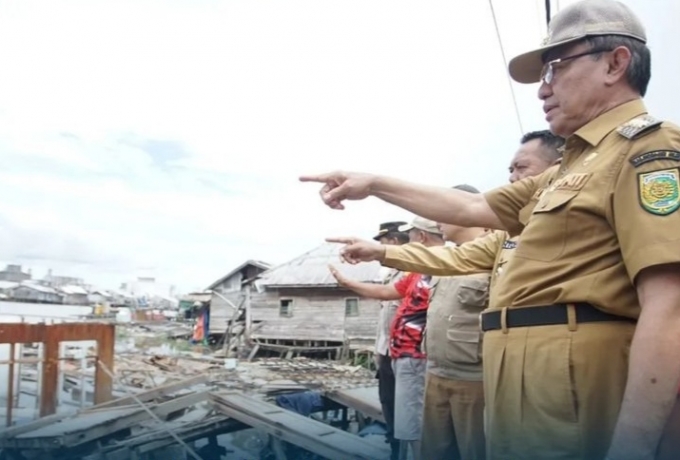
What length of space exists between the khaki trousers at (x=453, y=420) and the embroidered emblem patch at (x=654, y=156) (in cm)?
171

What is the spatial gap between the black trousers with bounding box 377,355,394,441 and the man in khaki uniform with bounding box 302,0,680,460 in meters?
2.85

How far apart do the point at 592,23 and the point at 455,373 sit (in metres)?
1.81

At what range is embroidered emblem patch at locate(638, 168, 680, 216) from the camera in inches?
40.5

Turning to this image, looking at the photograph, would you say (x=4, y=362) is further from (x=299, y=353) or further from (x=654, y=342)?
(x=299, y=353)

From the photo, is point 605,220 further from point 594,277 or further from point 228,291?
point 228,291

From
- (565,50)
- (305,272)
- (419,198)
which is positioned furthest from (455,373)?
(305,272)

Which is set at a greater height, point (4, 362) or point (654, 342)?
point (654, 342)

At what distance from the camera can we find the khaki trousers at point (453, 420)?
8.37 feet

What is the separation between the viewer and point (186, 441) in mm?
4234

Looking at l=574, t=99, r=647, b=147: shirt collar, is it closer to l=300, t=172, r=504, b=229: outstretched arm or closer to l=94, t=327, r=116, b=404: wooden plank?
l=300, t=172, r=504, b=229: outstretched arm

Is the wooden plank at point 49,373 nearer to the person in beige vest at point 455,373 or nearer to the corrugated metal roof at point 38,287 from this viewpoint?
the corrugated metal roof at point 38,287

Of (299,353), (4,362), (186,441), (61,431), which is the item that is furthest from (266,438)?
(299,353)

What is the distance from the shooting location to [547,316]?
1.22 meters

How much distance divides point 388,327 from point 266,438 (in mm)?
1297
